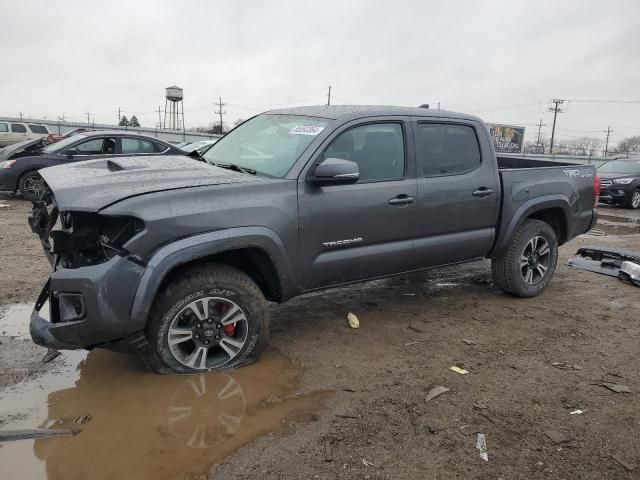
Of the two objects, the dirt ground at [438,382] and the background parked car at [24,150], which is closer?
the dirt ground at [438,382]

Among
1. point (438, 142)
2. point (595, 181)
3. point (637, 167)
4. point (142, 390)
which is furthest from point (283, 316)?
point (637, 167)

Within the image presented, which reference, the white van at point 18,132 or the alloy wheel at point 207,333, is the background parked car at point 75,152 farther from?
the white van at point 18,132

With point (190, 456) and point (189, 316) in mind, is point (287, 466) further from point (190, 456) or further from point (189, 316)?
point (189, 316)

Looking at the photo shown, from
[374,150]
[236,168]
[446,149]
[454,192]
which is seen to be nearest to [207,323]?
[236,168]

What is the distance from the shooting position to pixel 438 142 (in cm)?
471

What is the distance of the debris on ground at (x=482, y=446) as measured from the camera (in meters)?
2.79

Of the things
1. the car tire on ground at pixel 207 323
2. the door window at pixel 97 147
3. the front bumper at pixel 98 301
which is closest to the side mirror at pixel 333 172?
the car tire on ground at pixel 207 323

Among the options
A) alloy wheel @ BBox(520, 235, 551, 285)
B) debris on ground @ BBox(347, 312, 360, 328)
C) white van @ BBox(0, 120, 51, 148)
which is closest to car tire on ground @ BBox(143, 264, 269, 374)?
debris on ground @ BBox(347, 312, 360, 328)

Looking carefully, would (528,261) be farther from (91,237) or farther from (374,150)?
(91,237)

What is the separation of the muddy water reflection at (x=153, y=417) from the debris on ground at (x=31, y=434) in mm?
44

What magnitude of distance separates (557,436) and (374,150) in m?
2.47

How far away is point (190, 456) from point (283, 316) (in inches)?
85.5

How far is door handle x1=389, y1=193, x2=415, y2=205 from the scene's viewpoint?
4242 mm

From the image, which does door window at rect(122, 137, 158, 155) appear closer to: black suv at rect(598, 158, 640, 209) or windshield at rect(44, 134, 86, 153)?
windshield at rect(44, 134, 86, 153)
